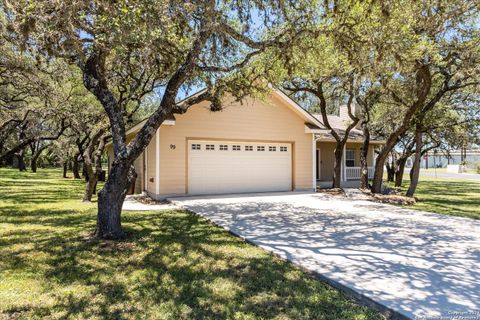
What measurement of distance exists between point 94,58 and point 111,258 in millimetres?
4364

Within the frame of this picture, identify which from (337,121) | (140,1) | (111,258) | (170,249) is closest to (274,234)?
(170,249)

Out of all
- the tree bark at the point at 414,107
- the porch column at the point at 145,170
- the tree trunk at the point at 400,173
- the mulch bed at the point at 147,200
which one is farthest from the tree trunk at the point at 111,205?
the tree trunk at the point at 400,173

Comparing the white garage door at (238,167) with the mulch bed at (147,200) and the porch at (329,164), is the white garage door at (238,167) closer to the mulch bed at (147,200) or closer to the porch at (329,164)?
the mulch bed at (147,200)

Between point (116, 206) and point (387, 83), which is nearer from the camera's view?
point (116, 206)

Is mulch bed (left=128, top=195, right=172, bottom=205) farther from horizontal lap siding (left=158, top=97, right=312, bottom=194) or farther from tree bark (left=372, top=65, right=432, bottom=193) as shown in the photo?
tree bark (left=372, top=65, right=432, bottom=193)

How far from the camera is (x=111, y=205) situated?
6570 mm

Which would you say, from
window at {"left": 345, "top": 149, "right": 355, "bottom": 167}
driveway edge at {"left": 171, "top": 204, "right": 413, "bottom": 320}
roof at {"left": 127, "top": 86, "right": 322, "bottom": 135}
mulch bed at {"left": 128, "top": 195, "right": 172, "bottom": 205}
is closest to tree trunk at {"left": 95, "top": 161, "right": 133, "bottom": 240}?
driveway edge at {"left": 171, "top": 204, "right": 413, "bottom": 320}

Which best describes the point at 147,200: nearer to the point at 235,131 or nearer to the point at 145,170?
the point at 145,170

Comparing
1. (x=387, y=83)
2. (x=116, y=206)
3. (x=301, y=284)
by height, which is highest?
(x=387, y=83)

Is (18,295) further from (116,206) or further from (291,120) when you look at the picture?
(291,120)

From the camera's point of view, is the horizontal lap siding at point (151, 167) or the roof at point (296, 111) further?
the roof at point (296, 111)

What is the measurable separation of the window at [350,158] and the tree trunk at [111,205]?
17.5 meters

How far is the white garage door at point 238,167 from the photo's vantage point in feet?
45.5

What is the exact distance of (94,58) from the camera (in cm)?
698
